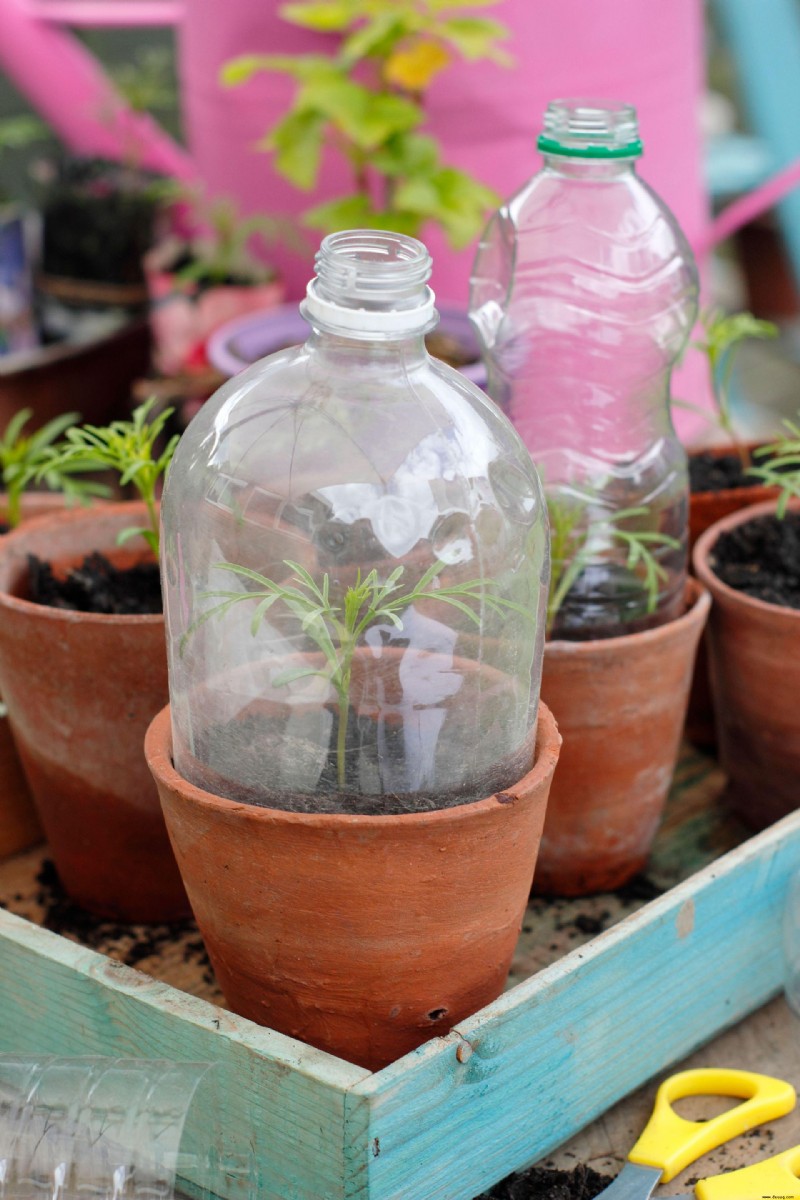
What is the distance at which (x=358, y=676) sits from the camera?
753 millimetres

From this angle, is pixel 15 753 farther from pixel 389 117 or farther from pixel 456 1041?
pixel 389 117

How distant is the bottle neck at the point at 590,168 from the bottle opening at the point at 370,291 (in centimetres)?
28

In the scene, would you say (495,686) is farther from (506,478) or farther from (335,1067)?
(335,1067)

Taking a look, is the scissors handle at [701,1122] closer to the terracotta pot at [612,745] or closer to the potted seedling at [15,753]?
the terracotta pot at [612,745]

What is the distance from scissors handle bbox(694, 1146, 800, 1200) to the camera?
0.72 meters

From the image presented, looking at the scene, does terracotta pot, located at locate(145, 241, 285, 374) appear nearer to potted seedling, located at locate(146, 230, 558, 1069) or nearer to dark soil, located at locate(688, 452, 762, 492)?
dark soil, located at locate(688, 452, 762, 492)

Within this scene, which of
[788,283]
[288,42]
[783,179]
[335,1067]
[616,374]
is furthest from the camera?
[788,283]

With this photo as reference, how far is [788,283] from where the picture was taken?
10.9 ft

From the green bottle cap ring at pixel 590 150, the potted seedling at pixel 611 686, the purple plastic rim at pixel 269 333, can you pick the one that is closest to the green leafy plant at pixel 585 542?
the potted seedling at pixel 611 686

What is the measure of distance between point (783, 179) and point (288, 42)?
0.56 m

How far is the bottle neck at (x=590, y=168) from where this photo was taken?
946 millimetres

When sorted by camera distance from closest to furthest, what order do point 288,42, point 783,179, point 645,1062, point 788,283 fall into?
point 645,1062 → point 783,179 → point 288,42 → point 788,283

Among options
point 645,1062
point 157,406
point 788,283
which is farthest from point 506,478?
point 788,283

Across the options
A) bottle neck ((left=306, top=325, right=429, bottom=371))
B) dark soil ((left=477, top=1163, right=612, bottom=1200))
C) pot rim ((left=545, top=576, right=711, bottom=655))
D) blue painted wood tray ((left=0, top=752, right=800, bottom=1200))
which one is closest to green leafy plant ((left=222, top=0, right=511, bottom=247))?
pot rim ((left=545, top=576, right=711, bottom=655))
